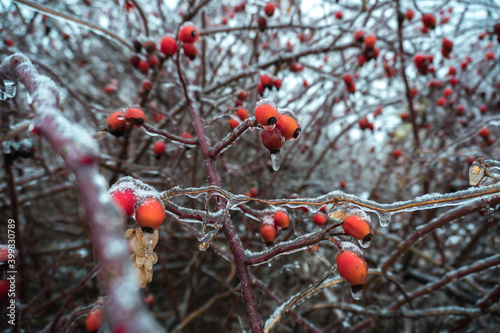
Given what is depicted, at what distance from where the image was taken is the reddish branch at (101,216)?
0.88ft

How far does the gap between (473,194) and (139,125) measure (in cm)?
88

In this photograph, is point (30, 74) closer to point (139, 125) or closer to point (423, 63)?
point (139, 125)

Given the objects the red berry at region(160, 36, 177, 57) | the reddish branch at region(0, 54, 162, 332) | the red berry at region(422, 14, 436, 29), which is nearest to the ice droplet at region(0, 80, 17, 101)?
the reddish branch at region(0, 54, 162, 332)

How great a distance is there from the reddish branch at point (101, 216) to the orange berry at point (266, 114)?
0.42 metres

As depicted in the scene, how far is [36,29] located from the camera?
3143 millimetres

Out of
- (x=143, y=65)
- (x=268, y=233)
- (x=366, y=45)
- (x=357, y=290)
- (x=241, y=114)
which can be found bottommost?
(x=357, y=290)

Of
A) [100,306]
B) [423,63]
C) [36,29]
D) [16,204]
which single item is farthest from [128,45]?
[36,29]

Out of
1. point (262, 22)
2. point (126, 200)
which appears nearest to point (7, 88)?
point (126, 200)

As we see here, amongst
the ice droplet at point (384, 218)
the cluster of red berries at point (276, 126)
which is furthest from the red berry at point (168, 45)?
the ice droplet at point (384, 218)

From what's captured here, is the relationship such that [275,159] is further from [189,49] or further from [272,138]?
[189,49]

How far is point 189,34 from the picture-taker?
1248mm

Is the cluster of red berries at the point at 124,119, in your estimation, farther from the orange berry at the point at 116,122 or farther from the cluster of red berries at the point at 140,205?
the cluster of red berries at the point at 140,205

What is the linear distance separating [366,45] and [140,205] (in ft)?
5.49

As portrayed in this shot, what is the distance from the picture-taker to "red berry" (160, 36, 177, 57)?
122 cm
